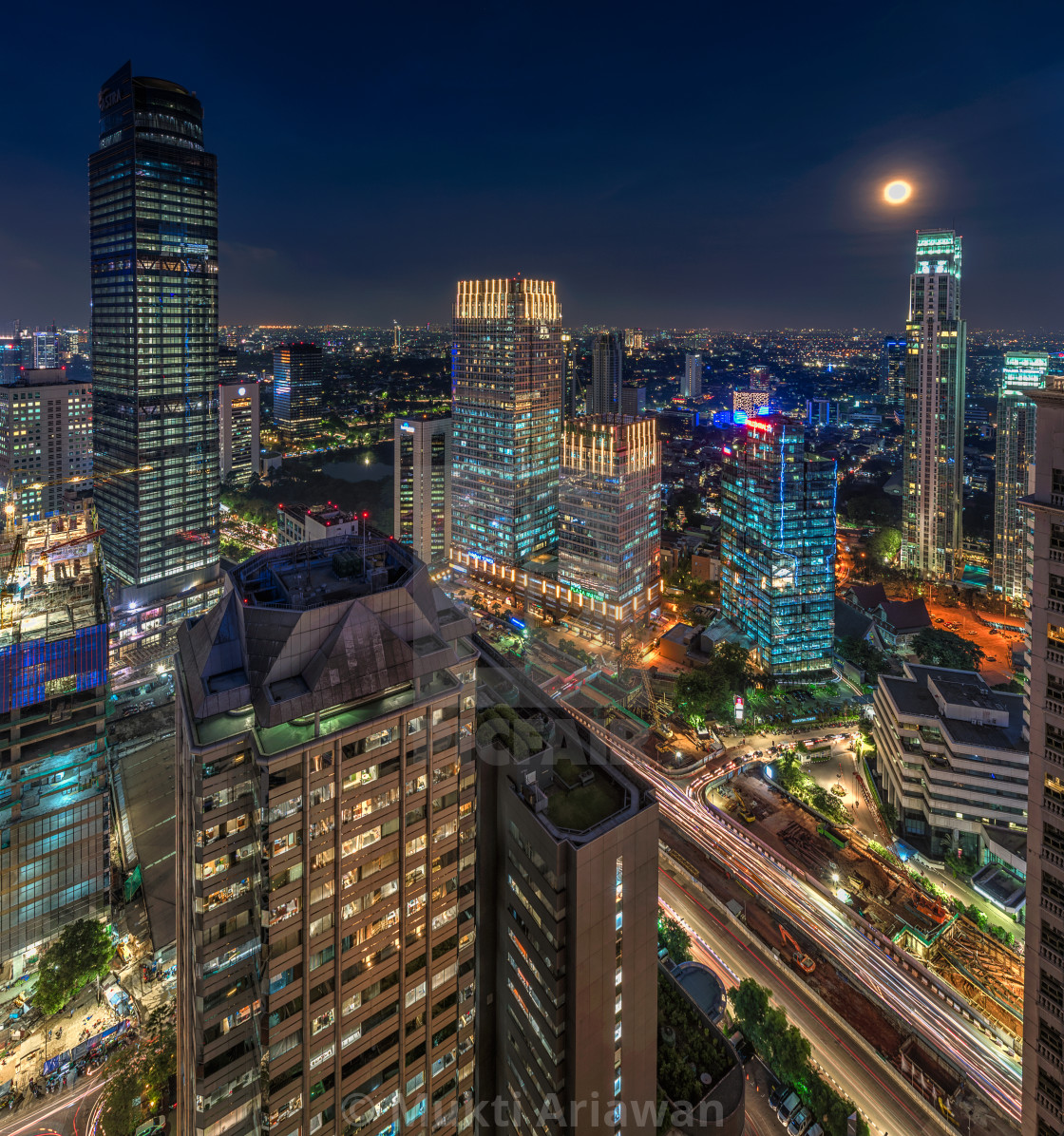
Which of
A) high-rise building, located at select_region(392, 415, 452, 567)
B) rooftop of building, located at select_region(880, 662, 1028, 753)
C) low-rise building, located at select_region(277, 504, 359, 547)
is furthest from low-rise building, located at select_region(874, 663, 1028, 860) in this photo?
high-rise building, located at select_region(392, 415, 452, 567)

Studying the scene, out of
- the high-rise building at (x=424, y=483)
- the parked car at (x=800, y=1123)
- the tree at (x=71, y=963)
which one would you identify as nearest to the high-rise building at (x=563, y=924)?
the parked car at (x=800, y=1123)

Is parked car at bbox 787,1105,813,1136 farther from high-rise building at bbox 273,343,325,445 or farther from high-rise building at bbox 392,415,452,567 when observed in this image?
high-rise building at bbox 273,343,325,445

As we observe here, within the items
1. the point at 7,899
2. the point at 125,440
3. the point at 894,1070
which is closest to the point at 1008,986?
the point at 894,1070

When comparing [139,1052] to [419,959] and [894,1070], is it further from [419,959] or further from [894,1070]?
[894,1070]

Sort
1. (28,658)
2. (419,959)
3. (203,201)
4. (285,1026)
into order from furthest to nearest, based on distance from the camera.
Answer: (203,201) → (28,658) → (419,959) → (285,1026)

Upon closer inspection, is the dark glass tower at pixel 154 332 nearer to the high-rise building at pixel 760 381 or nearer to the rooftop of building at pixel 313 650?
the rooftop of building at pixel 313 650

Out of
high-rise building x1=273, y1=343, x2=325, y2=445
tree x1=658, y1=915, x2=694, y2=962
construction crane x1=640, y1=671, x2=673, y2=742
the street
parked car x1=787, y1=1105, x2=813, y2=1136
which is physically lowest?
parked car x1=787, y1=1105, x2=813, y2=1136
